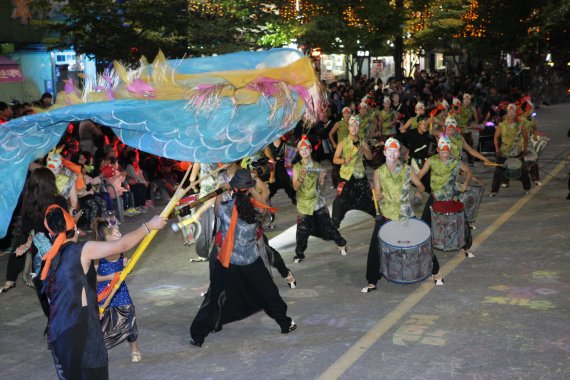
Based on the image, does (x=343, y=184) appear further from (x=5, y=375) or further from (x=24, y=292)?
(x=5, y=375)

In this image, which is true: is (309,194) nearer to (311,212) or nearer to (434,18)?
(311,212)

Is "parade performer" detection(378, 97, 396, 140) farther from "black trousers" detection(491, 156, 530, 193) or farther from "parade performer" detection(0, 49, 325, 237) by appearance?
"parade performer" detection(0, 49, 325, 237)

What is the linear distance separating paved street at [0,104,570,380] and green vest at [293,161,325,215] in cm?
72

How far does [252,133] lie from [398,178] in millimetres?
3501

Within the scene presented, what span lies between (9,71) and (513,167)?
55.0 ft

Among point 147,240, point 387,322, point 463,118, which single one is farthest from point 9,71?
point 147,240

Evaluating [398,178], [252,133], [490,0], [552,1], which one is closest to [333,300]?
[398,178]

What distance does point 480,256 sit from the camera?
11.5 metres

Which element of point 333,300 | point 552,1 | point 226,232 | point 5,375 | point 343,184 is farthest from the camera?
point 552,1

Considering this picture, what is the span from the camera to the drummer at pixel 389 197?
9.90 meters

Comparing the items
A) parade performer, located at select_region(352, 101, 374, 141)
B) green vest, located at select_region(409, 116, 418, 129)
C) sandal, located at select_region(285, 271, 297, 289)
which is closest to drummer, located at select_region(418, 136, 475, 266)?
sandal, located at select_region(285, 271, 297, 289)

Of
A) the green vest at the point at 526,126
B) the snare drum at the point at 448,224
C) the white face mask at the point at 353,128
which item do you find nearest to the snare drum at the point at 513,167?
the green vest at the point at 526,126

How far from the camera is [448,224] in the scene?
1106cm

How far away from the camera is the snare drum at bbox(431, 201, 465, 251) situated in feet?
36.1
